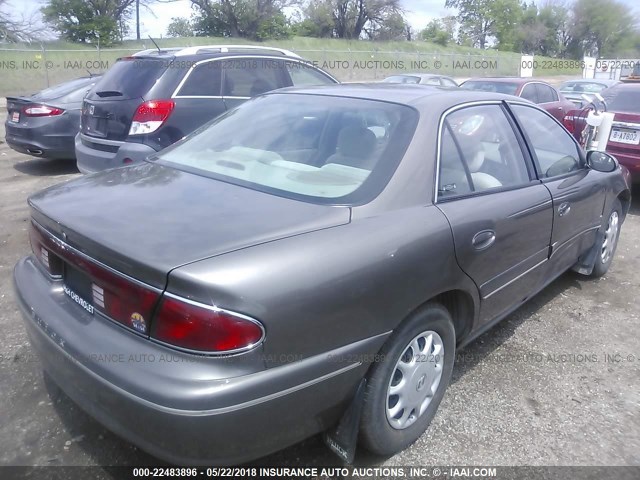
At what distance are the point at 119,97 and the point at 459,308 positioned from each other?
4419mm

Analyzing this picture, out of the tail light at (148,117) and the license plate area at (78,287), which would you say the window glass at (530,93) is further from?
the license plate area at (78,287)

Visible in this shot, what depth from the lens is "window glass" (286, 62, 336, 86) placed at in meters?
6.71

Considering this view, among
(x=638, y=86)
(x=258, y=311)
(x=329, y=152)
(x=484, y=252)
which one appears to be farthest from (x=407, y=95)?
(x=638, y=86)

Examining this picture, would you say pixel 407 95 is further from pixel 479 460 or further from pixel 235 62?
pixel 235 62

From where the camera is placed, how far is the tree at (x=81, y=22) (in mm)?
37812

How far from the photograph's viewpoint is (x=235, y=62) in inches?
243

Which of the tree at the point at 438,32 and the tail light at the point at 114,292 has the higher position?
the tree at the point at 438,32

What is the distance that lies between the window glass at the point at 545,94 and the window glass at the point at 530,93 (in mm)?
141

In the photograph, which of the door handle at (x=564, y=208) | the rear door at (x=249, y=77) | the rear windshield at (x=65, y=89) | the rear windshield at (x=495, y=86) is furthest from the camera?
the rear windshield at (x=495, y=86)

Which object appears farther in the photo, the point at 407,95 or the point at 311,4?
the point at 311,4

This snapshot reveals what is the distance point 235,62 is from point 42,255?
168 inches

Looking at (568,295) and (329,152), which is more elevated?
(329,152)

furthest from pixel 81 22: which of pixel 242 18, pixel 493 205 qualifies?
pixel 493 205

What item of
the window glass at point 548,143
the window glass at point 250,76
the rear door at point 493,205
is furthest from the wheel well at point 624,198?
the window glass at point 250,76
